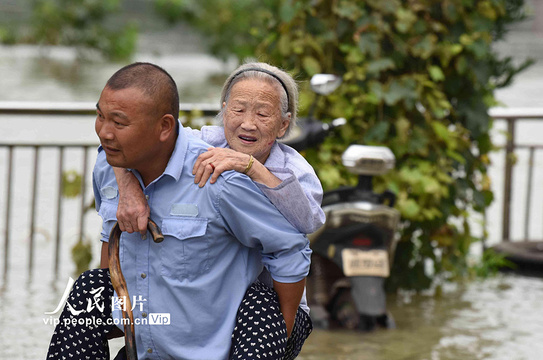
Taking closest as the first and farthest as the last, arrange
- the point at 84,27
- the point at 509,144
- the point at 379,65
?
the point at 379,65 < the point at 509,144 < the point at 84,27

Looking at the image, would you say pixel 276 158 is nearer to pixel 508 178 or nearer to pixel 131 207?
pixel 131 207

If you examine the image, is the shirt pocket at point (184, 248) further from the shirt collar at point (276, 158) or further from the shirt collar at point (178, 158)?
the shirt collar at point (276, 158)

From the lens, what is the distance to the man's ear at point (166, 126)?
2.42 meters

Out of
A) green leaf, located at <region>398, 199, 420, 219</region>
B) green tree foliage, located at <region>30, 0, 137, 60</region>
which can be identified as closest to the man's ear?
green leaf, located at <region>398, 199, 420, 219</region>

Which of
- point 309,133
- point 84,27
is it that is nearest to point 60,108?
point 309,133

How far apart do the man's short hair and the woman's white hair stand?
35 cm

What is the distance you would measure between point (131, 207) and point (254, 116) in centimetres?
47

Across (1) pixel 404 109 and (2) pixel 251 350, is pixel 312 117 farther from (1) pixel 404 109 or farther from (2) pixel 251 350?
(2) pixel 251 350

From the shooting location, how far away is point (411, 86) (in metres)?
5.18

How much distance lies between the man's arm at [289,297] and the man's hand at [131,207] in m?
0.40

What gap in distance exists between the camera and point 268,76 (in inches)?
107

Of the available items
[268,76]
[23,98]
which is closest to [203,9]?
[23,98]

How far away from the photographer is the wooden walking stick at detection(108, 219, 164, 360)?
2490 millimetres

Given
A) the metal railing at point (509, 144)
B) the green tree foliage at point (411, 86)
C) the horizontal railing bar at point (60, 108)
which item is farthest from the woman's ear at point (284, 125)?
the metal railing at point (509, 144)
